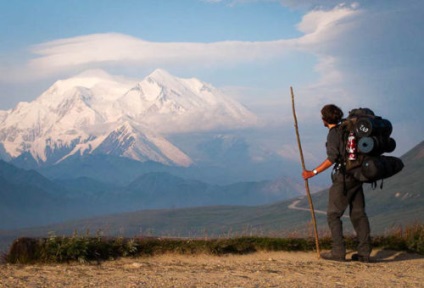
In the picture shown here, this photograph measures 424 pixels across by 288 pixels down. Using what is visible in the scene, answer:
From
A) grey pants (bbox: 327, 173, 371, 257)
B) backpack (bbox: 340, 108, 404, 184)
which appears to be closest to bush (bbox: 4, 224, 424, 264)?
grey pants (bbox: 327, 173, 371, 257)

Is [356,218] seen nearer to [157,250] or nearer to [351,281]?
[351,281]

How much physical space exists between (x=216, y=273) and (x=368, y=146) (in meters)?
3.89

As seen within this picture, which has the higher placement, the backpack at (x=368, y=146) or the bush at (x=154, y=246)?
the backpack at (x=368, y=146)

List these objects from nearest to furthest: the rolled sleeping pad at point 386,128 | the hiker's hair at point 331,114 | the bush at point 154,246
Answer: the bush at point 154,246, the rolled sleeping pad at point 386,128, the hiker's hair at point 331,114

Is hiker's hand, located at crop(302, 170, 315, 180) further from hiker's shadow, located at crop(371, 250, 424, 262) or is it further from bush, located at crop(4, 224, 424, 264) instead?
hiker's shadow, located at crop(371, 250, 424, 262)

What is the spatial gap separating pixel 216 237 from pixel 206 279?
13.2 feet

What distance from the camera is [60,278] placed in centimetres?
1066

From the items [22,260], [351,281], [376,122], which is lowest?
[351,281]

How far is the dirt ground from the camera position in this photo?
10516 millimetres

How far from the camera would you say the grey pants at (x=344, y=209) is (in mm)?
13508

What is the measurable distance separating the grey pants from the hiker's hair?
1118 mm

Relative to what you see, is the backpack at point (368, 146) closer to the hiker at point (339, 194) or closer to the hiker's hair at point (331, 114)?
the hiker at point (339, 194)

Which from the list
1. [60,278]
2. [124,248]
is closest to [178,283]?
[60,278]

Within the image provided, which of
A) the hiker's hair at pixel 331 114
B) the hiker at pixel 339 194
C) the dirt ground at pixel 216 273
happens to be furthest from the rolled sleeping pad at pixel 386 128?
the dirt ground at pixel 216 273
